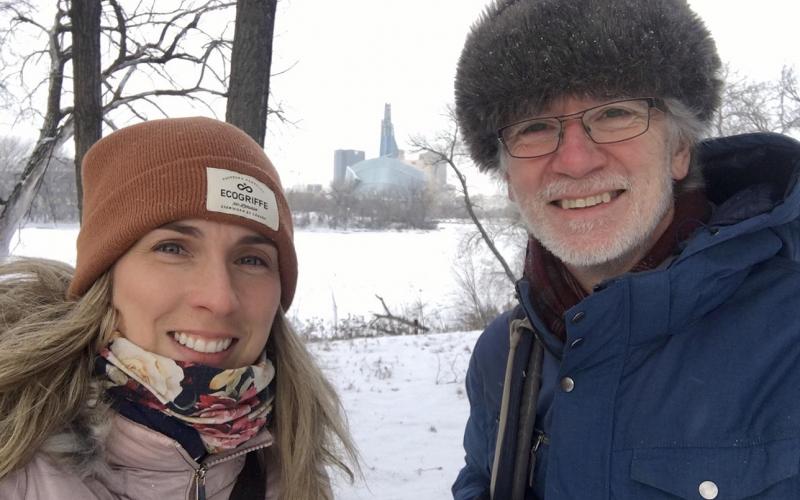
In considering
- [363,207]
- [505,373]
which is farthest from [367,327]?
[363,207]

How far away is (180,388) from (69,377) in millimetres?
305

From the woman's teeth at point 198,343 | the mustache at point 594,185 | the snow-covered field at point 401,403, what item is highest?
the mustache at point 594,185

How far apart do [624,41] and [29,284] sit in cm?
213

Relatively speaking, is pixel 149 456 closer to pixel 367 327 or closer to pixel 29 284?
pixel 29 284

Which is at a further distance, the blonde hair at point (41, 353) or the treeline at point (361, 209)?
the treeline at point (361, 209)

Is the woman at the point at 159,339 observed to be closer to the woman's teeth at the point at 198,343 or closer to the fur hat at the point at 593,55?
the woman's teeth at the point at 198,343

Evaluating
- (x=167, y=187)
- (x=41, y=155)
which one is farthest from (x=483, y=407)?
(x=41, y=155)

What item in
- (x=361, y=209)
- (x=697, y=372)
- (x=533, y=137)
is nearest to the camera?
(x=697, y=372)

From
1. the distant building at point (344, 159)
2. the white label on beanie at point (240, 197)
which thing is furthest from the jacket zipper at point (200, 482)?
the distant building at point (344, 159)

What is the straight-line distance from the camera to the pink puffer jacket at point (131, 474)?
49.6 inches

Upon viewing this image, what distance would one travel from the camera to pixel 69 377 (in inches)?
56.9

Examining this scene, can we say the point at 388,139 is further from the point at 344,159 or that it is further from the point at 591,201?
the point at 591,201

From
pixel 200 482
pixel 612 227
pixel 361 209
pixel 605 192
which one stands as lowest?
pixel 200 482

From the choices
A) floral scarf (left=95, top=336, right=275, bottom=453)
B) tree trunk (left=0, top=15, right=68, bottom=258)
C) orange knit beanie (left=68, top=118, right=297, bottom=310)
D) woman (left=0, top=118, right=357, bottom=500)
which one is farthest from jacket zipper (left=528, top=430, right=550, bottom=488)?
tree trunk (left=0, top=15, right=68, bottom=258)
